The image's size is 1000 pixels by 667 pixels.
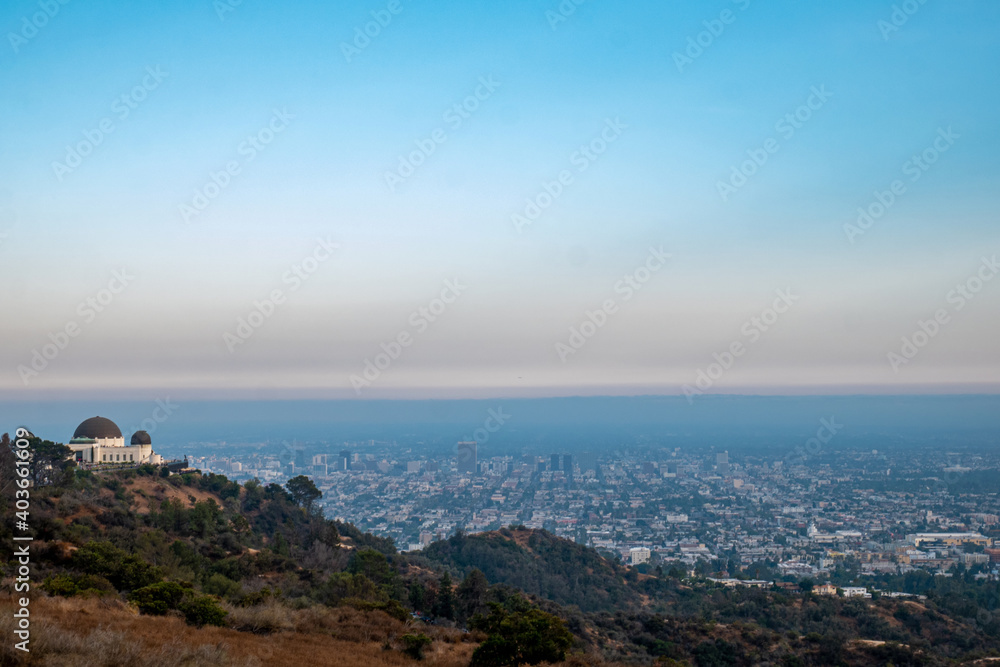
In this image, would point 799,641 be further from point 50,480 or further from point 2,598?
point 50,480

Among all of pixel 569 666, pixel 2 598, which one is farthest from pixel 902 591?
pixel 2 598

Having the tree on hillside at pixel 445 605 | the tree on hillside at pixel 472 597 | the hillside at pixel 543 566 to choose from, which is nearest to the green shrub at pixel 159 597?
the tree on hillside at pixel 445 605

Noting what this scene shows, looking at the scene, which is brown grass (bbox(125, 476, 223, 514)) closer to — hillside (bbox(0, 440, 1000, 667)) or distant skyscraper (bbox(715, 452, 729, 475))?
hillside (bbox(0, 440, 1000, 667))

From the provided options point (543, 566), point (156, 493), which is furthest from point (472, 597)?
point (543, 566)

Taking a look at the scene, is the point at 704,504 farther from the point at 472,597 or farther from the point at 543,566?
the point at 472,597

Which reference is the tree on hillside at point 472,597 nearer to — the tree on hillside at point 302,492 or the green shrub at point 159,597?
the green shrub at point 159,597

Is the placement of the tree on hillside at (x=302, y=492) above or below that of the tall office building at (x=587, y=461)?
above
